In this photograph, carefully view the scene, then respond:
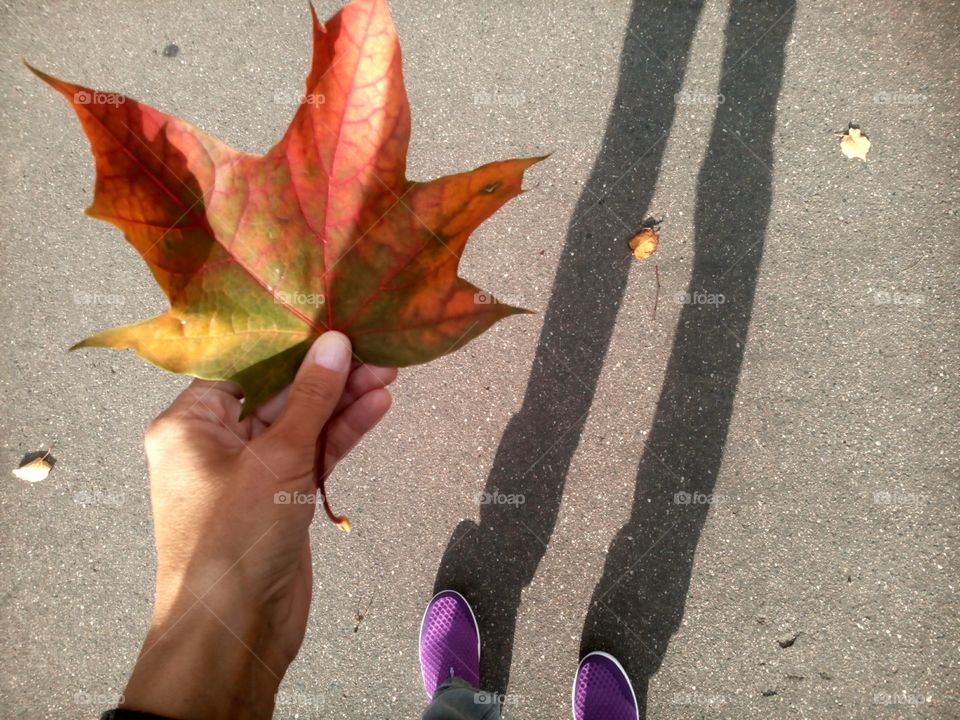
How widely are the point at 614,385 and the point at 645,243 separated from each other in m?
0.58

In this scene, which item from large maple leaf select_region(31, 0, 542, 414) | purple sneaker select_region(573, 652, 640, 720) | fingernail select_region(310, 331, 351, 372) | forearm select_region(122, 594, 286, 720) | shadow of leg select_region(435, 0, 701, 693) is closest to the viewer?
large maple leaf select_region(31, 0, 542, 414)

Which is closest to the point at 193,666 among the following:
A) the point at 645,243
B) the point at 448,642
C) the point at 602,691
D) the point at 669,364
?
the point at 448,642

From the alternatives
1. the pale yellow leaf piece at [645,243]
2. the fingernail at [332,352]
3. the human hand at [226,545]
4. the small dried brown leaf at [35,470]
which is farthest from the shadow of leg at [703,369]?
the small dried brown leaf at [35,470]

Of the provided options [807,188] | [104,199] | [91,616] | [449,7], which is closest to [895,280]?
[807,188]

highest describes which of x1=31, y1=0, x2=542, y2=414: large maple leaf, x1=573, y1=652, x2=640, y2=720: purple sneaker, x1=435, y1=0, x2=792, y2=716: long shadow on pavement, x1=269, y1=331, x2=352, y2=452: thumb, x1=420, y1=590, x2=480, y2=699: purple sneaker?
x1=31, y1=0, x2=542, y2=414: large maple leaf

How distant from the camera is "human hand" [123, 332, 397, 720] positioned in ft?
3.76

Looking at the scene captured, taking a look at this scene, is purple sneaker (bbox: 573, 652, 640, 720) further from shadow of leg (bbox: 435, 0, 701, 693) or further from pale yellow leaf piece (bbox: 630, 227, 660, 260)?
pale yellow leaf piece (bbox: 630, 227, 660, 260)

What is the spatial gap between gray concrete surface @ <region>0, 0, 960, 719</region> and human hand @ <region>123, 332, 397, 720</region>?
3.20 feet

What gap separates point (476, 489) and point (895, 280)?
1865 mm

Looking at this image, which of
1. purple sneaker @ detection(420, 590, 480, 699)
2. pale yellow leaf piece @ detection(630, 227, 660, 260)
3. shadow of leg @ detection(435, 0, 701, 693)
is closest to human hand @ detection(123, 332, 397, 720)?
purple sneaker @ detection(420, 590, 480, 699)

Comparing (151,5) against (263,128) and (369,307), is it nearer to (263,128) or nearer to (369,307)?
(263,128)

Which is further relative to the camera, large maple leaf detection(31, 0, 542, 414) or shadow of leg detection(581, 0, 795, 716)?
shadow of leg detection(581, 0, 795, 716)

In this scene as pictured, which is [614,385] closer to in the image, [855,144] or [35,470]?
[855,144]

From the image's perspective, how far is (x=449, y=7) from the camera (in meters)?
2.37
